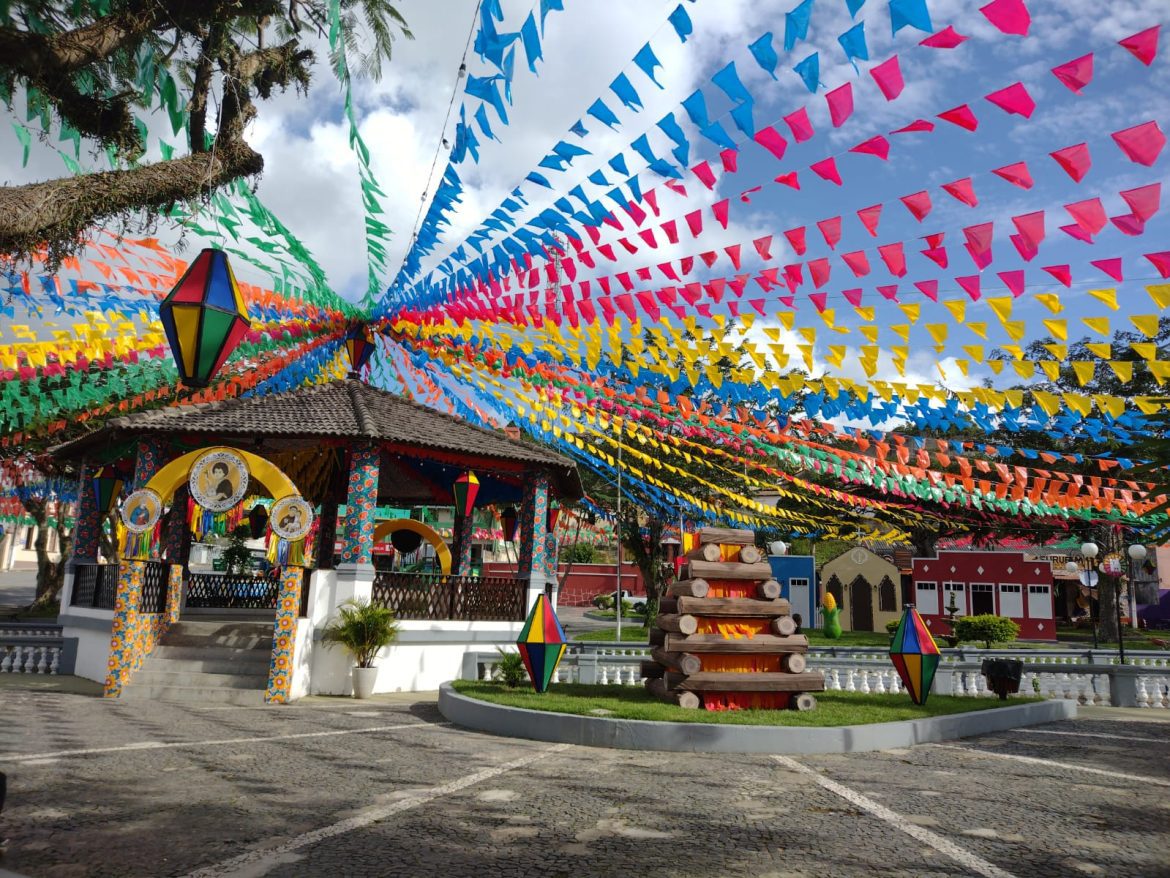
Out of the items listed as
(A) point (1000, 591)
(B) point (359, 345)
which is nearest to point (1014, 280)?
(B) point (359, 345)

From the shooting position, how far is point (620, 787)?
22.5 ft

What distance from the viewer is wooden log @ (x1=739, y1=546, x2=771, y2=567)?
11.3m

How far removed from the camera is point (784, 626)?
10.7m

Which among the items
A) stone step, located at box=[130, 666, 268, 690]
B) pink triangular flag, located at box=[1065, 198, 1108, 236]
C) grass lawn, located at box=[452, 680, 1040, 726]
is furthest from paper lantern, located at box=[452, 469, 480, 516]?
pink triangular flag, located at box=[1065, 198, 1108, 236]

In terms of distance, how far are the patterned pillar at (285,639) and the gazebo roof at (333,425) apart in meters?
2.73

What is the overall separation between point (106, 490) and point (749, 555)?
13.3 m

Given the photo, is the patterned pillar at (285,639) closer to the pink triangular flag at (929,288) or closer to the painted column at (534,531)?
the painted column at (534,531)

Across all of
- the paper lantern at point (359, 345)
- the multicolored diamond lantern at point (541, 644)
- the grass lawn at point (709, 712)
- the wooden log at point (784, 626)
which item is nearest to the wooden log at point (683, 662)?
the grass lawn at point (709, 712)

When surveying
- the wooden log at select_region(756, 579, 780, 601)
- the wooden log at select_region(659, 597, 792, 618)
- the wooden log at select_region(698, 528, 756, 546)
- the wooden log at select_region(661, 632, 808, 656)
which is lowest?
the wooden log at select_region(661, 632, 808, 656)

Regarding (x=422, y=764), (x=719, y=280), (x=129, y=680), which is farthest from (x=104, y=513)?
(x=719, y=280)

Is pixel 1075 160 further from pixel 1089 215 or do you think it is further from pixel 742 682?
pixel 742 682

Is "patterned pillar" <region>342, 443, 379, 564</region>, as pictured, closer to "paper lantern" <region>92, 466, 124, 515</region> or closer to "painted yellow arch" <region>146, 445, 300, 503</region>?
"painted yellow arch" <region>146, 445, 300, 503</region>

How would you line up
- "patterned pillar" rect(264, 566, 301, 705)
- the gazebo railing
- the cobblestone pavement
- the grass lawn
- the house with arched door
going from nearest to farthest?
the cobblestone pavement, the grass lawn, "patterned pillar" rect(264, 566, 301, 705), the gazebo railing, the house with arched door

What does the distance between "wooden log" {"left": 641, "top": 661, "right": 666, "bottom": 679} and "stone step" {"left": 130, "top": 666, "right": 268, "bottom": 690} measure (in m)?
6.24
